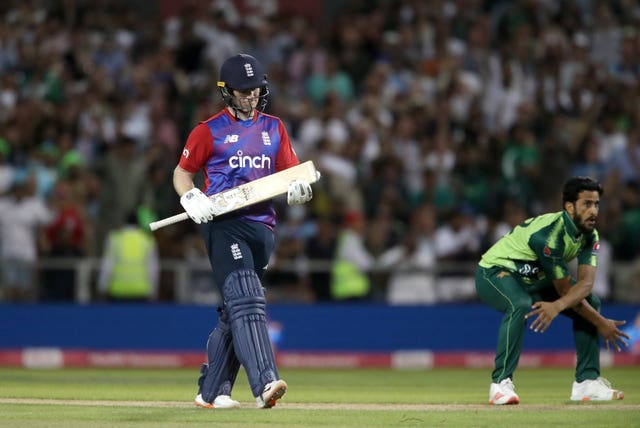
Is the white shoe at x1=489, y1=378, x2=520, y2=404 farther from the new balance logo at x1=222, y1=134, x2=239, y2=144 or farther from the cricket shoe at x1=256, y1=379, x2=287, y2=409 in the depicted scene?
the new balance logo at x1=222, y1=134, x2=239, y2=144

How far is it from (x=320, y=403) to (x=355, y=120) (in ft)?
32.4

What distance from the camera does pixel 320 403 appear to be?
33.9ft

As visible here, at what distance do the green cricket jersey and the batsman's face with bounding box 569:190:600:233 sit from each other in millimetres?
55

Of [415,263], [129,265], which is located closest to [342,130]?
[415,263]

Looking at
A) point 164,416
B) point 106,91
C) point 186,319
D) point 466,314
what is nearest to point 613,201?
point 466,314

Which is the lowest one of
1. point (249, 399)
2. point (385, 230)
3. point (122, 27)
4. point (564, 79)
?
point (249, 399)

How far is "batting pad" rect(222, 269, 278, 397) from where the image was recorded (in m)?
8.73

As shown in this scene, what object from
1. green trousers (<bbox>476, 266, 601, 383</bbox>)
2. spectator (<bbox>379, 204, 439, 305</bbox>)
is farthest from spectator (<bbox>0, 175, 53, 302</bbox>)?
green trousers (<bbox>476, 266, 601, 383</bbox>)

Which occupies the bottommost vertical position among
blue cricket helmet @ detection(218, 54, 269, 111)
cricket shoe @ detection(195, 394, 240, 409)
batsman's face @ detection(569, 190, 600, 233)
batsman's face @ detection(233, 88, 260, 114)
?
cricket shoe @ detection(195, 394, 240, 409)

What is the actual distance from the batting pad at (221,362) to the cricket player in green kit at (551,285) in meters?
2.11

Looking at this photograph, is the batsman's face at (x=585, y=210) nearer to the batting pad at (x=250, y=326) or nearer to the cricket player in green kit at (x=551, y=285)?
the cricket player in green kit at (x=551, y=285)

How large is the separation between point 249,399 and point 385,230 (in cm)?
741

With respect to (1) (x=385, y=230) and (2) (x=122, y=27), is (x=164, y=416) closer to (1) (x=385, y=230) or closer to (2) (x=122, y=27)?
(1) (x=385, y=230)

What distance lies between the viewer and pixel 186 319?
1773 centimetres
